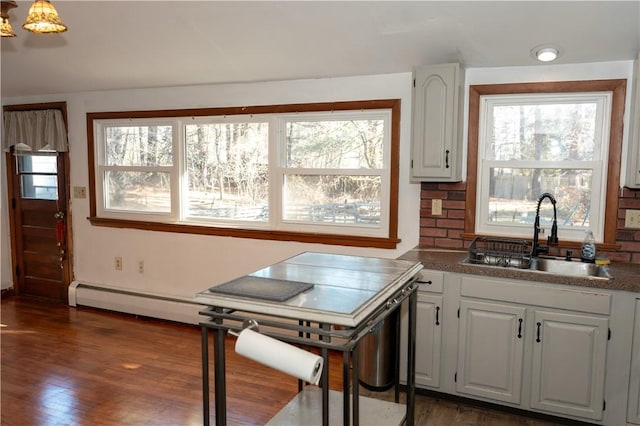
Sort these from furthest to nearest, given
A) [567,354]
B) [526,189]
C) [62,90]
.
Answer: [62,90]
[526,189]
[567,354]

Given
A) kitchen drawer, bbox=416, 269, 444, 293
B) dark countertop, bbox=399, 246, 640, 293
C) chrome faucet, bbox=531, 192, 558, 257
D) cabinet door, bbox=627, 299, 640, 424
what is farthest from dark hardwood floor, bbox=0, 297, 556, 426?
chrome faucet, bbox=531, 192, 558, 257

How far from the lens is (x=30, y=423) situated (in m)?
2.66

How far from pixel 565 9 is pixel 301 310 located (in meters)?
2.00

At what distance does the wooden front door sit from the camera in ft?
15.8

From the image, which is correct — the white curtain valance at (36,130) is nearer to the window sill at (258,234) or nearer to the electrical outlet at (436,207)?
the window sill at (258,234)

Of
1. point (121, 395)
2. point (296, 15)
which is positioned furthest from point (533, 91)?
point (121, 395)

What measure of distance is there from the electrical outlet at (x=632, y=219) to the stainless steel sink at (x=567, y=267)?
35 centimetres

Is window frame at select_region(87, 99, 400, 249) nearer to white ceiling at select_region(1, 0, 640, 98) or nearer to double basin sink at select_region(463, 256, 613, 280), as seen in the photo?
white ceiling at select_region(1, 0, 640, 98)

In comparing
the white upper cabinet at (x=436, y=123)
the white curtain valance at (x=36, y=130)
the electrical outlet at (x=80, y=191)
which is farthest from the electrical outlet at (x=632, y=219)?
the white curtain valance at (x=36, y=130)

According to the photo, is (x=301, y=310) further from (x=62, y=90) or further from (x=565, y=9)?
(x=62, y=90)

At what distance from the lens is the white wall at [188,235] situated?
3.46 m

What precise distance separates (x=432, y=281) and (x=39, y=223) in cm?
414

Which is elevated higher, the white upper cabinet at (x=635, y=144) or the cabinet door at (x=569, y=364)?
the white upper cabinet at (x=635, y=144)

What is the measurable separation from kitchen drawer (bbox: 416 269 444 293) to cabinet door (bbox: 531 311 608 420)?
0.52 meters
